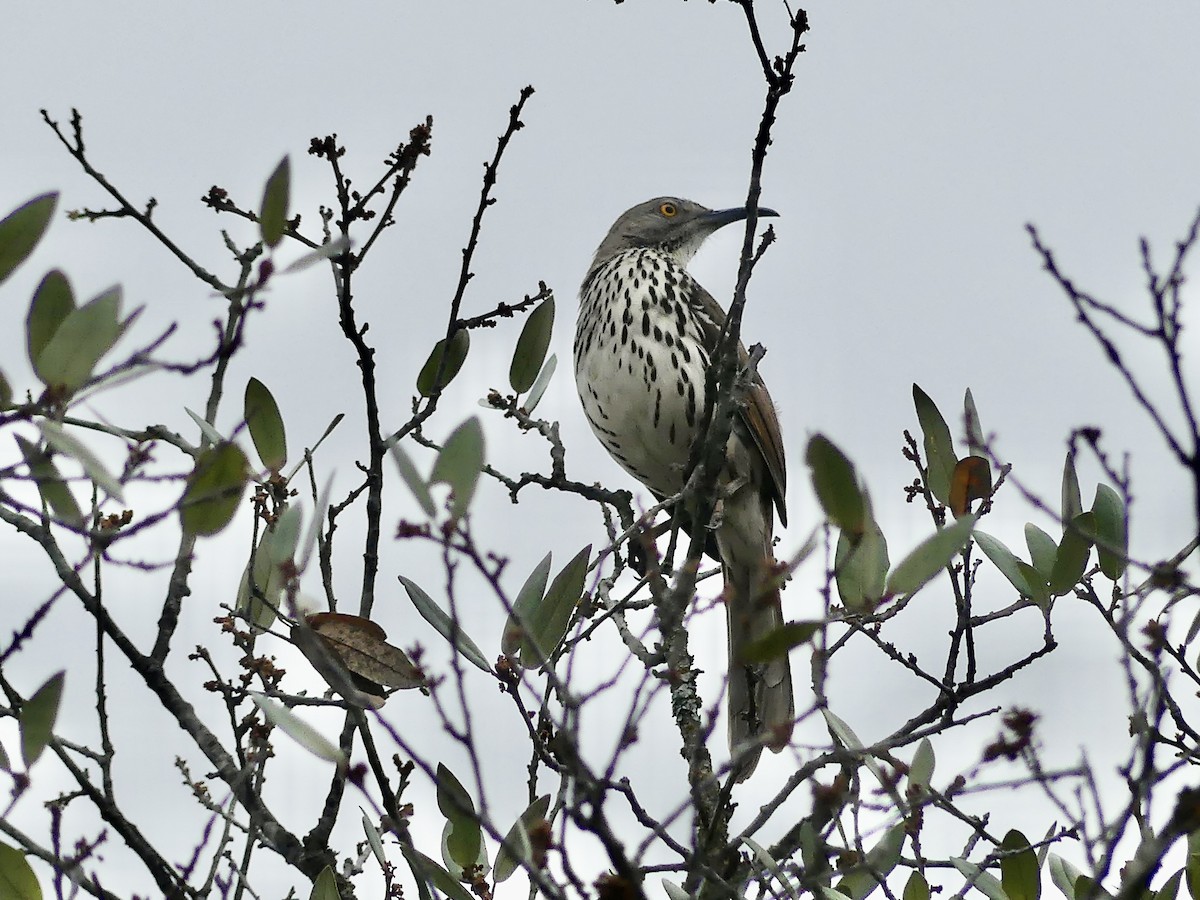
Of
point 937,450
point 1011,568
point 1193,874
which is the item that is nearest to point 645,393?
point 937,450

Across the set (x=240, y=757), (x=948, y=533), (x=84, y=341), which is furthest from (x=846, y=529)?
(x=240, y=757)

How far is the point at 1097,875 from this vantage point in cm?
176

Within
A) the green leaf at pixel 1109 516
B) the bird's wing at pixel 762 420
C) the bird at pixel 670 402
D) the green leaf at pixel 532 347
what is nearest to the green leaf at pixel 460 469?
the green leaf at pixel 1109 516

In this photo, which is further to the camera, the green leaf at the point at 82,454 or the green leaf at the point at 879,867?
the green leaf at the point at 879,867

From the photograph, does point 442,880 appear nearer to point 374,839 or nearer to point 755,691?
point 374,839

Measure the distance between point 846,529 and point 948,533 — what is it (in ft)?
0.38

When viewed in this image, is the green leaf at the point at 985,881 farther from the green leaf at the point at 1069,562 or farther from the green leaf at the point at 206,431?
the green leaf at the point at 206,431

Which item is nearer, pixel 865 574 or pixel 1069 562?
pixel 865 574

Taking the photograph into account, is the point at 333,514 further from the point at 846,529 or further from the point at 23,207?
the point at 846,529

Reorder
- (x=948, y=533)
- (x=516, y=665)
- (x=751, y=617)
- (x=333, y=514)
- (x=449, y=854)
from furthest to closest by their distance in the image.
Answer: (x=333, y=514) < (x=449, y=854) < (x=516, y=665) < (x=948, y=533) < (x=751, y=617)

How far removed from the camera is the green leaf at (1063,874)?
2906mm

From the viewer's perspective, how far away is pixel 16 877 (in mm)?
2232

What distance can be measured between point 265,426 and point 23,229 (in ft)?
3.12

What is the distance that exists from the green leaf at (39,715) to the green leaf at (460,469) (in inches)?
37.1
